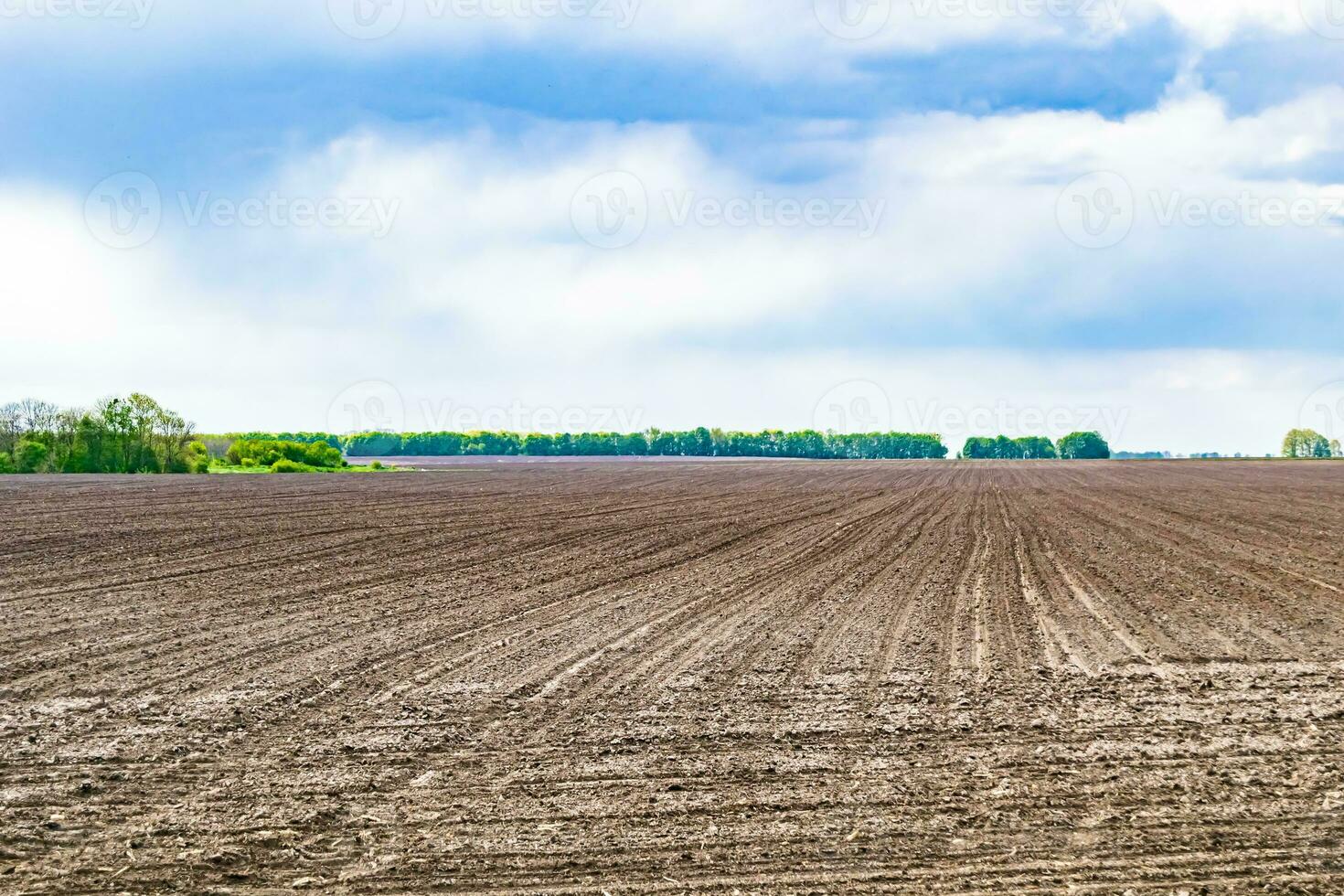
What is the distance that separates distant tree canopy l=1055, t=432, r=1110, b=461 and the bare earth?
138 meters

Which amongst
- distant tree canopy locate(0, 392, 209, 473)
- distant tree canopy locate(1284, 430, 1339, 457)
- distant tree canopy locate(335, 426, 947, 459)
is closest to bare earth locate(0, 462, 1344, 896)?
distant tree canopy locate(0, 392, 209, 473)

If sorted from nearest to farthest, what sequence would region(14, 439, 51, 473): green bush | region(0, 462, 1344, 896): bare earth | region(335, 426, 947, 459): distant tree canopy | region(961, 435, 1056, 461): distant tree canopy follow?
region(0, 462, 1344, 896): bare earth → region(14, 439, 51, 473): green bush → region(335, 426, 947, 459): distant tree canopy → region(961, 435, 1056, 461): distant tree canopy

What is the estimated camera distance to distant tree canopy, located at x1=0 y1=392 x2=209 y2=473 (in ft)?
206

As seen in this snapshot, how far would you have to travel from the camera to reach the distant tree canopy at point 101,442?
2470 inches

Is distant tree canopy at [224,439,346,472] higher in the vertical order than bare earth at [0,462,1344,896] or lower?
higher

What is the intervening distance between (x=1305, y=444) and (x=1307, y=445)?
310 millimetres

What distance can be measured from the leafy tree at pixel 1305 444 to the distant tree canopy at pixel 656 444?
53119 millimetres

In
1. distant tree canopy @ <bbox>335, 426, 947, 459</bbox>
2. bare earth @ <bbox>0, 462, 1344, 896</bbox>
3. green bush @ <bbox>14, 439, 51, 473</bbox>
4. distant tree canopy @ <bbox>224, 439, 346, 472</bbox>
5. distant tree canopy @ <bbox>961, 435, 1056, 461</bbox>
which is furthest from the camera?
distant tree canopy @ <bbox>961, 435, 1056, 461</bbox>

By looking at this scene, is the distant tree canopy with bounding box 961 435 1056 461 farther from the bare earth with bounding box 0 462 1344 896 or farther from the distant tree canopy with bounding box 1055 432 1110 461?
the bare earth with bounding box 0 462 1344 896

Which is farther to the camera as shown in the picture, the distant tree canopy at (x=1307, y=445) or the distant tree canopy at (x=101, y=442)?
the distant tree canopy at (x=1307, y=445)

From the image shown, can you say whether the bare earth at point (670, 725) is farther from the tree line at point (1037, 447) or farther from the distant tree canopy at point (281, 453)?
the tree line at point (1037, 447)

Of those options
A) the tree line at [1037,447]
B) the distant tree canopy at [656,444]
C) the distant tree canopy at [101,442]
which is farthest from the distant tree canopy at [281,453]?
the tree line at [1037,447]

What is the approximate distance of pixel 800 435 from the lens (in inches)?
5994

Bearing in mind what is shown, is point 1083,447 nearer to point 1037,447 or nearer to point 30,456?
point 1037,447
